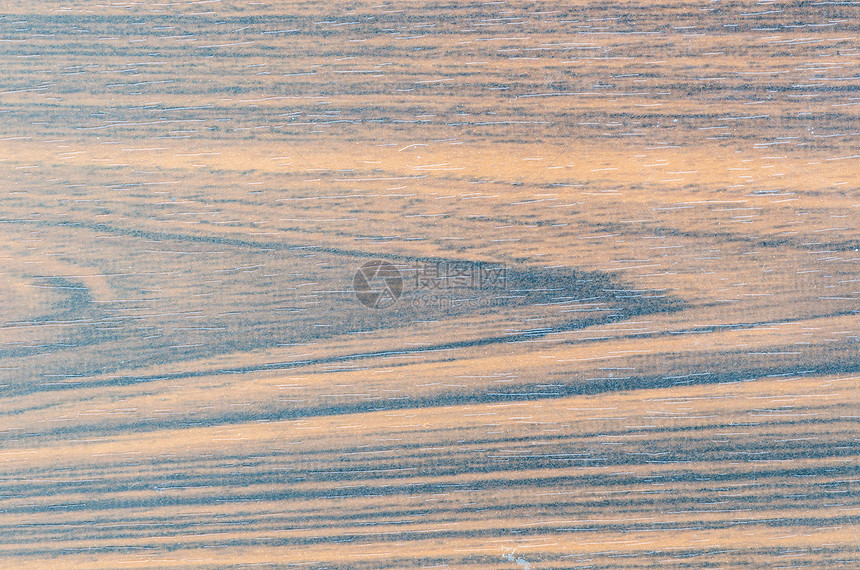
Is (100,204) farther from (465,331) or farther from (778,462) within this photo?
(778,462)

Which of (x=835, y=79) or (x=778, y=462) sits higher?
(x=835, y=79)

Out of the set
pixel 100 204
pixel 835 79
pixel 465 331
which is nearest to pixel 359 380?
pixel 465 331

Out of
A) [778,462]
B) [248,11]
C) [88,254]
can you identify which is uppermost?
[248,11]

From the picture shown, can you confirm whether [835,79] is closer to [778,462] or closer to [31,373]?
[778,462]

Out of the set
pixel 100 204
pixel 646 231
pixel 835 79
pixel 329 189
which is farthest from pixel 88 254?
pixel 835 79

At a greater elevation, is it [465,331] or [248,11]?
[248,11]
